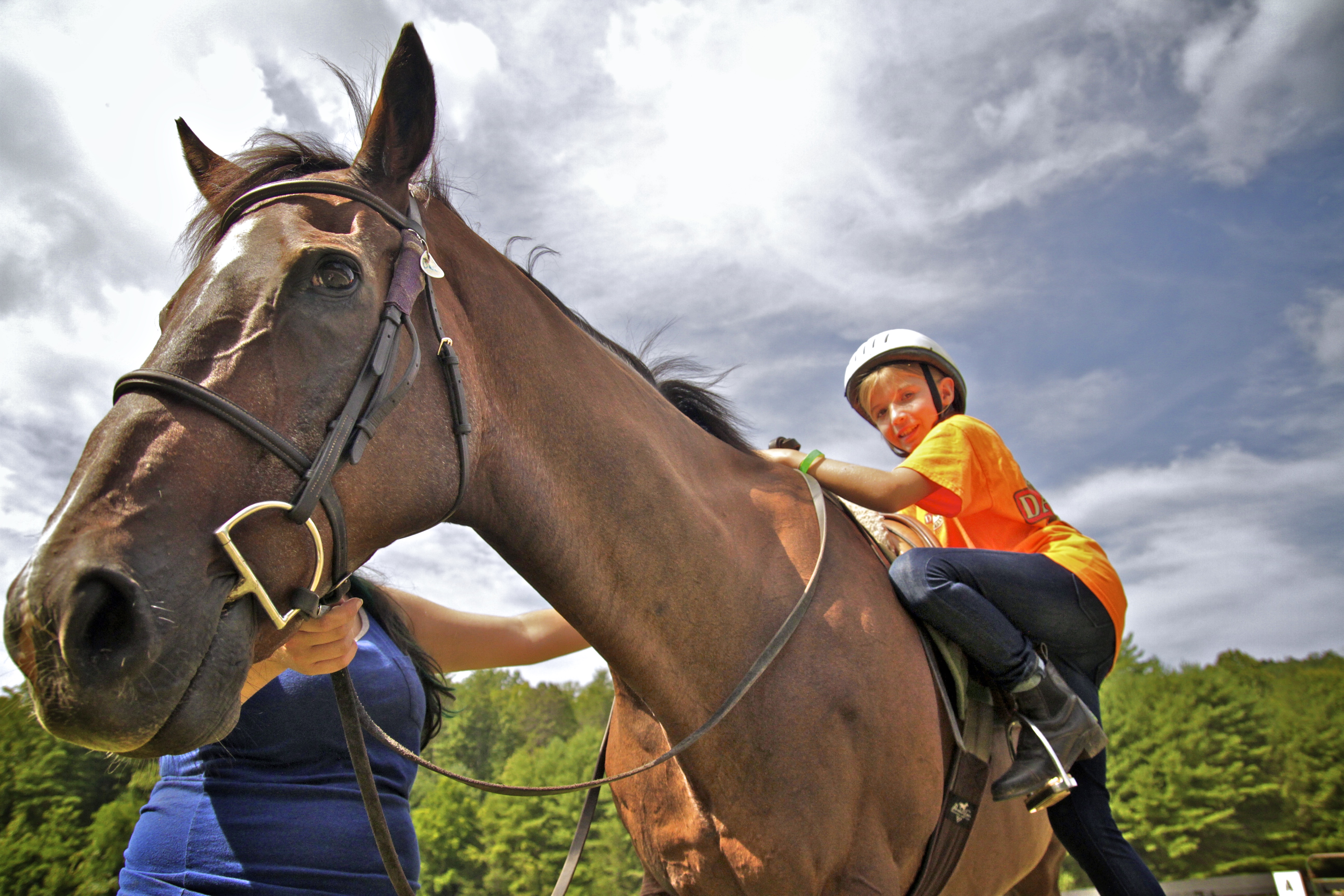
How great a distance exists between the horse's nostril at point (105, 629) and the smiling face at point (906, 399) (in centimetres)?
329

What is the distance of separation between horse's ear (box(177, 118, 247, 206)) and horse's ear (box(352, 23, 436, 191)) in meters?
0.57

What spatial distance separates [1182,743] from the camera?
103 ft

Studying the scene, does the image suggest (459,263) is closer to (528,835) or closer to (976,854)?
(976,854)

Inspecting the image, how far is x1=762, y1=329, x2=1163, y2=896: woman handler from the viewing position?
2.74 m

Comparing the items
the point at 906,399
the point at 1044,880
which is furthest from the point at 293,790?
the point at 1044,880

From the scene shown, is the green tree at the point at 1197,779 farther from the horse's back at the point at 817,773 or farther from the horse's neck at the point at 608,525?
the horse's neck at the point at 608,525

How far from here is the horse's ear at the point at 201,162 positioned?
8.13 feet

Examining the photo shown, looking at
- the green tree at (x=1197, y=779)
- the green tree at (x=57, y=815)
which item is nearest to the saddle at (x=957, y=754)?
the green tree at (x=57, y=815)

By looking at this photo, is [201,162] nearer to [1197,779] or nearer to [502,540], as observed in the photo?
[502,540]

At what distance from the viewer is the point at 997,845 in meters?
2.94

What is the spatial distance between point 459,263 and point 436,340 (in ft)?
1.38

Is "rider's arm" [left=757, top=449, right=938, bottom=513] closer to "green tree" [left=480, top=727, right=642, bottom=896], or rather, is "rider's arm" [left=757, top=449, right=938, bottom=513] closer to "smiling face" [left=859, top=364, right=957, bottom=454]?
"smiling face" [left=859, top=364, right=957, bottom=454]

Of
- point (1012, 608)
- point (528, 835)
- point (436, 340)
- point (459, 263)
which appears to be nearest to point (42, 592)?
point (436, 340)

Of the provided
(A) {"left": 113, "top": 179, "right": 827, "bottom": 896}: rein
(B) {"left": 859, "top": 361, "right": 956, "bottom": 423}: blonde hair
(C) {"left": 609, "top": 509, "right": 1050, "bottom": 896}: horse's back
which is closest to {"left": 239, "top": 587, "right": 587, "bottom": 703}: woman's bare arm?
(A) {"left": 113, "top": 179, "right": 827, "bottom": 896}: rein
